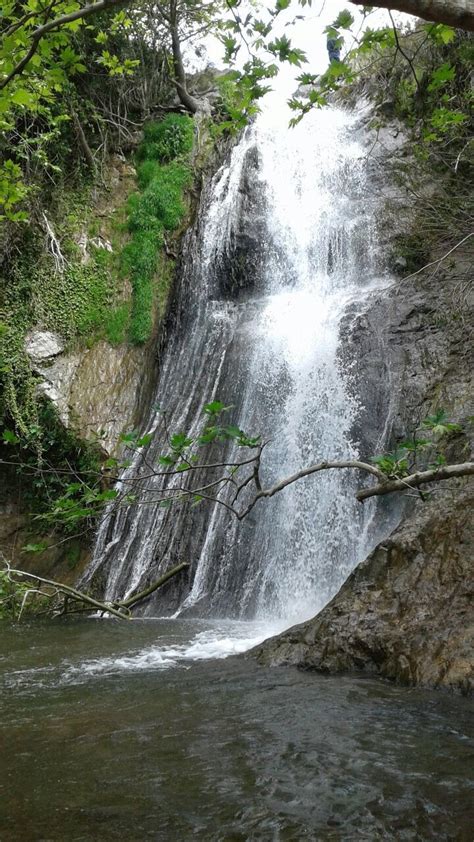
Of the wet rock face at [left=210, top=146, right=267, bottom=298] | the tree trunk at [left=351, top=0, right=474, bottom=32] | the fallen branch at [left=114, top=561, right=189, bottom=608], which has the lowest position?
the fallen branch at [left=114, top=561, right=189, bottom=608]

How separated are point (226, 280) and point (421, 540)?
880 centimetres

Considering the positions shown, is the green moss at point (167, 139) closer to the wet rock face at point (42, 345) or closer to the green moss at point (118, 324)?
the green moss at point (118, 324)

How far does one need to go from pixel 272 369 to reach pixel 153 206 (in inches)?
221

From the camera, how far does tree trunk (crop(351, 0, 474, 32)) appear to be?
191 cm

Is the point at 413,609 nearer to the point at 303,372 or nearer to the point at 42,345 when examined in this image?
the point at 303,372

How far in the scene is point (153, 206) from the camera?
1410cm

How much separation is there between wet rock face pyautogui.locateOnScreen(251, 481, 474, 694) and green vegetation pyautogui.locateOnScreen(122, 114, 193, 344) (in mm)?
8547

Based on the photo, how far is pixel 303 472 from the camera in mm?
2783

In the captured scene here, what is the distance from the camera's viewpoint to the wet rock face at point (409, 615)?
13.9 ft

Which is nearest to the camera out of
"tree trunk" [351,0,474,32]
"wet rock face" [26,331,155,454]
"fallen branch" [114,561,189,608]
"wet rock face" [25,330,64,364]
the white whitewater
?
"tree trunk" [351,0,474,32]

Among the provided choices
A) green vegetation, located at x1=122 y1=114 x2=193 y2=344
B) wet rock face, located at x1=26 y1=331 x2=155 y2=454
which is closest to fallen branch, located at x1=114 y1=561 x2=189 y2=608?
wet rock face, located at x1=26 y1=331 x2=155 y2=454

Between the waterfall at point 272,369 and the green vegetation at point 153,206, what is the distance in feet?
2.10

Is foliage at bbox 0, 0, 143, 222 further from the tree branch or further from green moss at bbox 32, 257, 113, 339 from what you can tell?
green moss at bbox 32, 257, 113, 339

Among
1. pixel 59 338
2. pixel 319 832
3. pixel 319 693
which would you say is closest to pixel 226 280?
pixel 59 338
